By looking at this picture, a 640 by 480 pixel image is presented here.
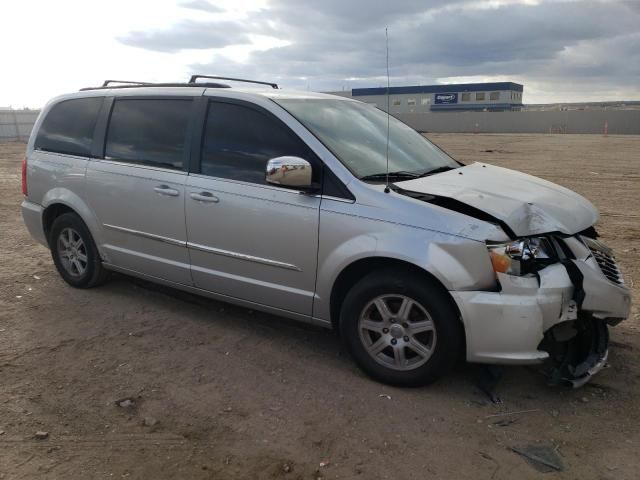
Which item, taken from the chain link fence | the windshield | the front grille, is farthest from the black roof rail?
the chain link fence

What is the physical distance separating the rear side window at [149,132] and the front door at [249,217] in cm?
28

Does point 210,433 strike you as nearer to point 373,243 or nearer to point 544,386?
point 373,243

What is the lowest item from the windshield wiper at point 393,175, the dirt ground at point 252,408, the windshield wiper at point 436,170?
the dirt ground at point 252,408

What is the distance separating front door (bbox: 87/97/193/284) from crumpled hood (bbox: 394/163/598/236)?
1812 millimetres

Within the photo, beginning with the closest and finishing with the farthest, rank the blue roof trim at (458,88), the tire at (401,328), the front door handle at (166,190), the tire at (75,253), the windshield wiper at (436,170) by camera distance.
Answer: the tire at (401,328), the windshield wiper at (436,170), the front door handle at (166,190), the tire at (75,253), the blue roof trim at (458,88)

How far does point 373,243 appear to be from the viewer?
345 cm

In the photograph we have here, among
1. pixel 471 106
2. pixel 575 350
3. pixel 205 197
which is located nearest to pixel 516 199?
pixel 575 350

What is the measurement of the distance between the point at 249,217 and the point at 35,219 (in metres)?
2.81


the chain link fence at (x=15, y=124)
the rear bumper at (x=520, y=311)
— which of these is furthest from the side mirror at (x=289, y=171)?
the chain link fence at (x=15, y=124)

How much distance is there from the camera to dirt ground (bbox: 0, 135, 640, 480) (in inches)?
112

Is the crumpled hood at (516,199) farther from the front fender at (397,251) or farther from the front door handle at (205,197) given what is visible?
the front door handle at (205,197)

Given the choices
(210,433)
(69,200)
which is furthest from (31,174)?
(210,433)

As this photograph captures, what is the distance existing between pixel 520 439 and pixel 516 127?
186ft

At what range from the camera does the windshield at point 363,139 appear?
3863mm
